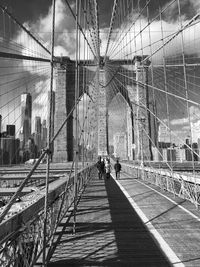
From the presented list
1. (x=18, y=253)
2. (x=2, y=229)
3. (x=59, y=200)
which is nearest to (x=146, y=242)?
(x=59, y=200)

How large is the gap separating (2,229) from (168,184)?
8.05 meters

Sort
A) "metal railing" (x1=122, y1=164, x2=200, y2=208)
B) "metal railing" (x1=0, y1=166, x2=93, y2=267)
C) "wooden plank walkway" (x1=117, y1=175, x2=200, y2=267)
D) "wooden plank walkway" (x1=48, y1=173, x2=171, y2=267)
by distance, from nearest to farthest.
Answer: "metal railing" (x1=0, y1=166, x2=93, y2=267)
"wooden plank walkway" (x1=48, y1=173, x2=171, y2=267)
"wooden plank walkway" (x1=117, y1=175, x2=200, y2=267)
"metal railing" (x1=122, y1=164, x2=200, y2=208)

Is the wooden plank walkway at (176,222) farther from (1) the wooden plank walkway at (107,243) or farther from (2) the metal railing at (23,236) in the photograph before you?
(2) the metal railing at (23,236)

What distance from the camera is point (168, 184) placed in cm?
955

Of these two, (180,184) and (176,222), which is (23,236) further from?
(180,184)

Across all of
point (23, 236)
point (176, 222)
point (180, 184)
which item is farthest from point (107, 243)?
point (180, 184)

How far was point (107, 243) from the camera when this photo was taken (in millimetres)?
4258

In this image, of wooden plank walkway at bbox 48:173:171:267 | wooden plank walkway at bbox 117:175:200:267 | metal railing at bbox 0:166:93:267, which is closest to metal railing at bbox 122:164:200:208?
wooden plank walkway at bbox 117:175:200:267

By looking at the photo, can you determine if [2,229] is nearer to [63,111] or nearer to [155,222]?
[155,222]

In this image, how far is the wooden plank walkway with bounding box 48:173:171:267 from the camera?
3529 millimetres

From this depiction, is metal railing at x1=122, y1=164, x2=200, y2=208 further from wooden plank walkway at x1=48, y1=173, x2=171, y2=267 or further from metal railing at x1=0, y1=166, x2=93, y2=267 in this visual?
metal railing at x1=0, y1=166, x2=93, y2=267

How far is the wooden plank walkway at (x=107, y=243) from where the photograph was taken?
353 cm

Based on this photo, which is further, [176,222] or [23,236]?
[176,222]

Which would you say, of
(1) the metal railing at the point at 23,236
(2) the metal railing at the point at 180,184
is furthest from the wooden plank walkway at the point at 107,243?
(2) the metal railing at the point at 180,184
